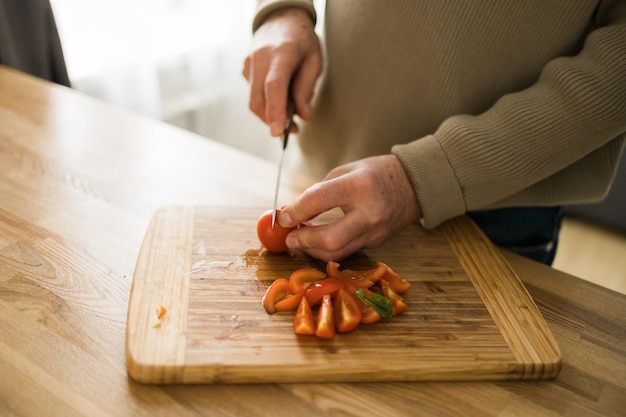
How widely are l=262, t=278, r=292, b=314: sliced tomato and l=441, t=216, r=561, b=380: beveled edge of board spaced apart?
33cm

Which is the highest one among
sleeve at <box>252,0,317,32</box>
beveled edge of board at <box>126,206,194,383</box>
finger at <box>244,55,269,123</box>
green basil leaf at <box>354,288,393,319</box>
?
sleeve at <box>252,0,317,32</box>

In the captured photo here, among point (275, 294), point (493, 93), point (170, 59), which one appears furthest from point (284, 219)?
point (170, 59)

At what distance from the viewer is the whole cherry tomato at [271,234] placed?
1.00m

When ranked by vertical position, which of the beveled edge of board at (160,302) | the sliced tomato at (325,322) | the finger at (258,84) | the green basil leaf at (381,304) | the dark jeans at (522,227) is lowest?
the dark jeans at (522,227)

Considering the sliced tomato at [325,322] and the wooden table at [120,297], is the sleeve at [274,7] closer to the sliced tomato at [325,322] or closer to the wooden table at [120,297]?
the wooden table at [120,297]

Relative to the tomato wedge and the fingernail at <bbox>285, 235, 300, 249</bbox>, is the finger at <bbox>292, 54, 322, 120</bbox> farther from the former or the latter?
the tomato wedge

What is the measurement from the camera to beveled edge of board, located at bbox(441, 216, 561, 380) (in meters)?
0.81

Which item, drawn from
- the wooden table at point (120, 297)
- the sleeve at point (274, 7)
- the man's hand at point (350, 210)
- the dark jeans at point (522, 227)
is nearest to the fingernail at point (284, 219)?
the man's hand at point (350, 210)

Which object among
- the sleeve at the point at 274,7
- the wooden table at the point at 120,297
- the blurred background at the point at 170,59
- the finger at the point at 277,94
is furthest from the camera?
the blurred background at the point at 170,59

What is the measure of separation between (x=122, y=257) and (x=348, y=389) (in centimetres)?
48

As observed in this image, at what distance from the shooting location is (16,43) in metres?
→ 1.84

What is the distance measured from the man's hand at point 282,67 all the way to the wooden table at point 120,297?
17cm

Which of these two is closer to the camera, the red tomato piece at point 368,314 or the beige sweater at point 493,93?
the red tomato piece at point 368,314

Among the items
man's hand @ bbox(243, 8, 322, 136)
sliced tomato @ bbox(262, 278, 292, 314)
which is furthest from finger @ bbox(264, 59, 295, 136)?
sliced tomato @ bbox(262, 278, 292, 314)
